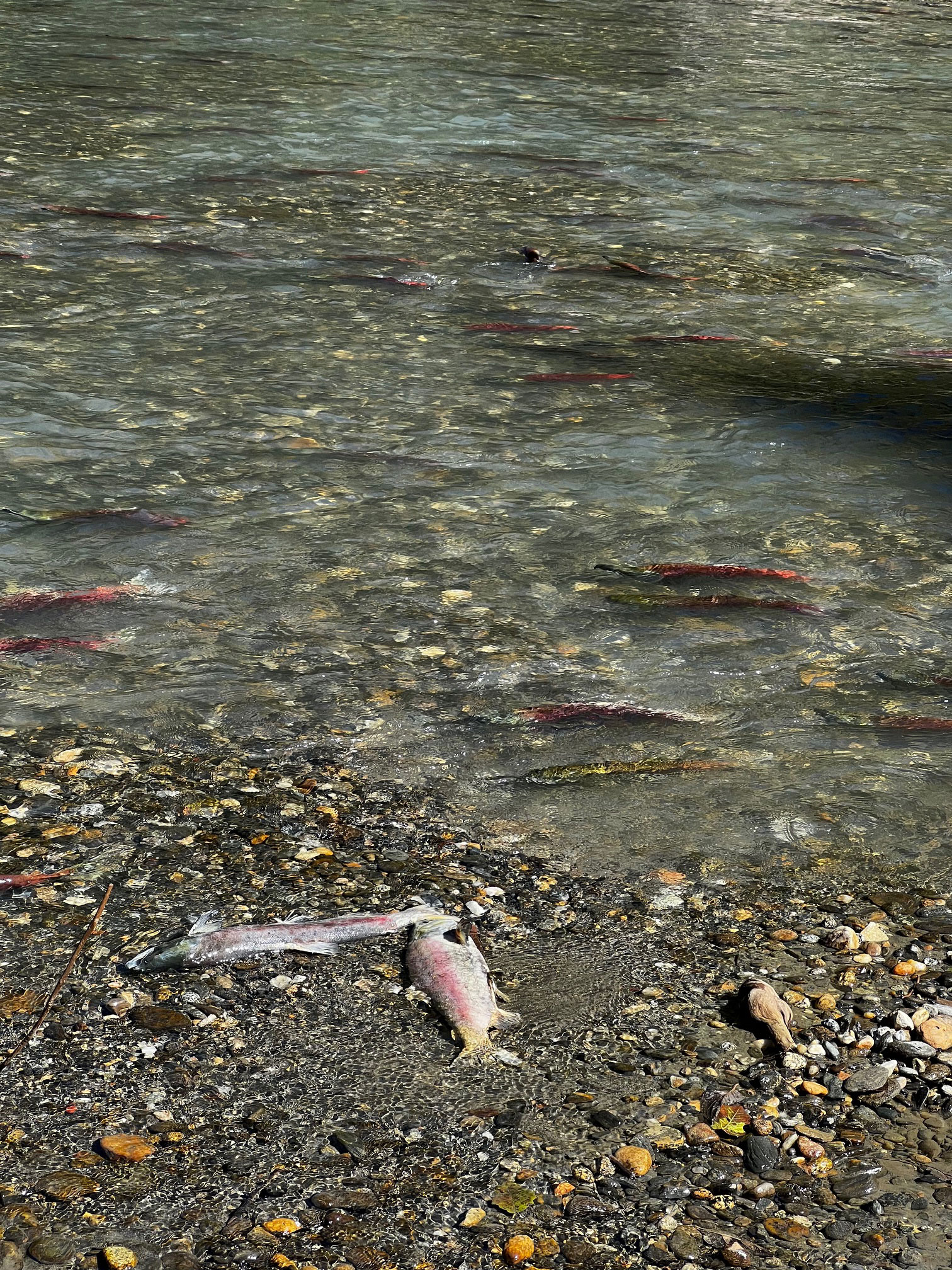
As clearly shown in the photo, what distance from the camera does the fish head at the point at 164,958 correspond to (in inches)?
114

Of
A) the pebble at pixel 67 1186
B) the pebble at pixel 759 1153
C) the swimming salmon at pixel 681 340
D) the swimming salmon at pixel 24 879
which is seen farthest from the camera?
the swimming salmon at pixel 681 340

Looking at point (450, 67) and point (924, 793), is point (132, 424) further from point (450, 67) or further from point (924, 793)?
point (450, 67)

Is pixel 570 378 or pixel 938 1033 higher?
pixel 938 1033

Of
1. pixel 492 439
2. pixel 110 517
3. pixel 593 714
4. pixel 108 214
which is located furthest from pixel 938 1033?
pixel 108 214

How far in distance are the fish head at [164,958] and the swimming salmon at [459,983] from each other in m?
0.45

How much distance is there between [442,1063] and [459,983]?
191 millimetres

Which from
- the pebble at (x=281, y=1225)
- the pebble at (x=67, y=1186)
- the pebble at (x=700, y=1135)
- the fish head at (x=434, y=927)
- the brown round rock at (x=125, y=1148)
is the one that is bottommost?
the fish head at (x=434, y=927)

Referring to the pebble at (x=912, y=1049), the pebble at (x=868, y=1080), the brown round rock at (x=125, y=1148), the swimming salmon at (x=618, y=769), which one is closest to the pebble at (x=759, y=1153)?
the pebble at (x=868, y=1080)

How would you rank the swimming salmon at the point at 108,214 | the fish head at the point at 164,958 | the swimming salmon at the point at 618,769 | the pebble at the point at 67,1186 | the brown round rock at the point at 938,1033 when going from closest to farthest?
the pebble at the point at 67,1186, the brown round rock at the point at 938,1033, the fish head at the point at 164,958, the swimming salmon at the point at 618,769, the swimming salmon at the point at 108,214

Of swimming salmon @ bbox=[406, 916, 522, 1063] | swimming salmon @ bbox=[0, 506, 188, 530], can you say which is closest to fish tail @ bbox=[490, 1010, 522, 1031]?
swimming salmon @ bbox=[406, 916, 522, 1063]

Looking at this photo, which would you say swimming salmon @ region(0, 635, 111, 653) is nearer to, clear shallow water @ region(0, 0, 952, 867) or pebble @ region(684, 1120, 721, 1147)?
clear shallow water @ region(0, 0, 952, 867)

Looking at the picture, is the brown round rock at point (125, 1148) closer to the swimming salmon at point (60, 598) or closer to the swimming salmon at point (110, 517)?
the swimming salmon at point (60, 598)

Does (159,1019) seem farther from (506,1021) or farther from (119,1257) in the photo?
(506,1021)

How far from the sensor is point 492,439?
6.05 meters
